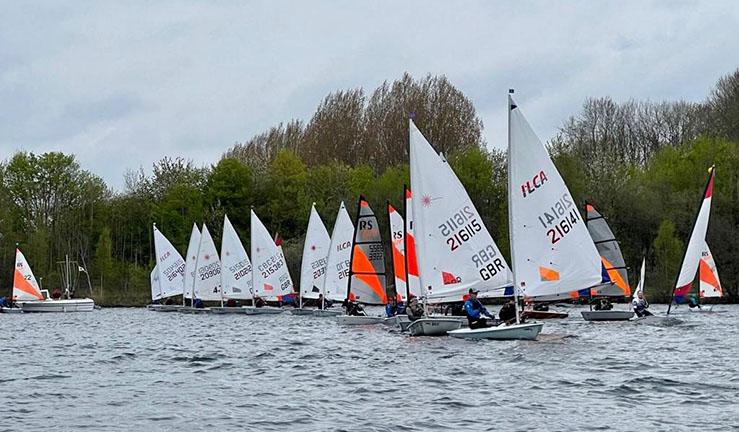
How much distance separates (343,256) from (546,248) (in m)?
21.5

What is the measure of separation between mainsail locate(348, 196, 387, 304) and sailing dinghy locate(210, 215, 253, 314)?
19801mm

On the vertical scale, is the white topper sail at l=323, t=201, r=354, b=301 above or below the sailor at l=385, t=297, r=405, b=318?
above

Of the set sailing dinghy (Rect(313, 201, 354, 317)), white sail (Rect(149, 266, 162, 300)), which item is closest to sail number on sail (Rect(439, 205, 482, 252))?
sailing dinghy (Rect(313, 201, 354, 317))

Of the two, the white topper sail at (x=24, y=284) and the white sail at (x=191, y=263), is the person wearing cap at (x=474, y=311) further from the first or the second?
the white topper sail at (x=24, y=284)

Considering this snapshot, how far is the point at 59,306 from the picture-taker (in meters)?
67.9

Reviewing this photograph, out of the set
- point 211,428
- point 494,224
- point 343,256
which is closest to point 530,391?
point 211,428

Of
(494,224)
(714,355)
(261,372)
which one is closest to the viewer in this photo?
(261,372)

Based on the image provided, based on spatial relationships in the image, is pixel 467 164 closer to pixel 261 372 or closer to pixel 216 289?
pixel 216 289

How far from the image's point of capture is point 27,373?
24188mm

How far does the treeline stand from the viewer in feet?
233

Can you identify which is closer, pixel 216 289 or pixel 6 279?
pixel 216 289

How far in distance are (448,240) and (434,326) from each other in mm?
2302

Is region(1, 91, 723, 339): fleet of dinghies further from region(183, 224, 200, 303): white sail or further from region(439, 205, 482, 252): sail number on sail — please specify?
region(183, 224, 200, 303): white sail

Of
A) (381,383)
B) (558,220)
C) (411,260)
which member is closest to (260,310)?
(411,260)
